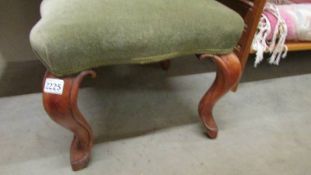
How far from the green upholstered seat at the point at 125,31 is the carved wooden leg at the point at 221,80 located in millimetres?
32

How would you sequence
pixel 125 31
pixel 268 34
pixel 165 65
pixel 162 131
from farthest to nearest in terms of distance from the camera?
pixel 165 65 < pixel 268 34 < pixel 162 131 < pixel 125 31

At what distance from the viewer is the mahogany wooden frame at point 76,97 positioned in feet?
2.16

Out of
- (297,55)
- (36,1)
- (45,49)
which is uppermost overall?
(45,49)

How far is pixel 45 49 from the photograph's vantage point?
59 centimetres

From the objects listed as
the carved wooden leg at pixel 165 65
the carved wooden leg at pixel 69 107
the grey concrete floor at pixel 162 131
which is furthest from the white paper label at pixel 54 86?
the carved wooden leg at pixel 165 65

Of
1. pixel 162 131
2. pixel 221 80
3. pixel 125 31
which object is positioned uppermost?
pixel 125 31

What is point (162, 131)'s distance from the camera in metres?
0.99

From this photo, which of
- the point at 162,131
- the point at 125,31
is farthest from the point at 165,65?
the point at 125,31

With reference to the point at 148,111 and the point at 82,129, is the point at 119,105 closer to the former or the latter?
the point at 148,111

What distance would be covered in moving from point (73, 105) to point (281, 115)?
824 mm

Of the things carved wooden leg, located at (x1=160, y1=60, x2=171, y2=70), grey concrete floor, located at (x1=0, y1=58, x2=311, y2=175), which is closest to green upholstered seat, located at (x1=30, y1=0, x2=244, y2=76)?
grey concrete floor, located at (x1=0, y1=58, x2=311, y2=175)

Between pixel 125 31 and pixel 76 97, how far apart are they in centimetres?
19

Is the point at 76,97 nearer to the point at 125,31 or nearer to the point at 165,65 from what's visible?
the point at 125,31

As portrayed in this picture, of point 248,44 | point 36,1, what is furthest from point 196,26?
point 36,1
